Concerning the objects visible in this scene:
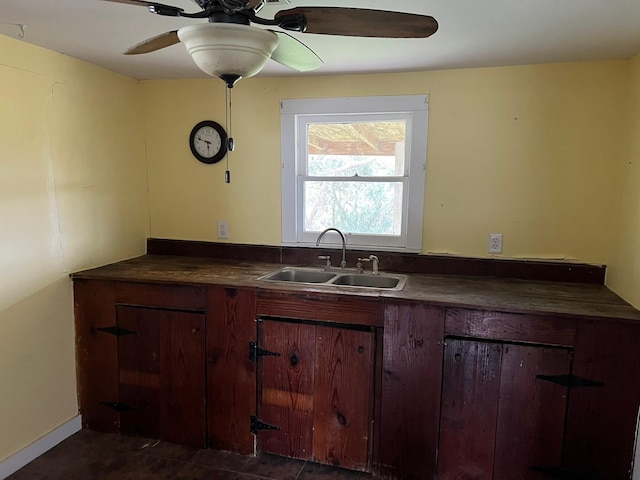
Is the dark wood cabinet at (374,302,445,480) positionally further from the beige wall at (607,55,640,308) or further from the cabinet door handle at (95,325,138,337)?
the cabinet door handle at (95,325,138,337)

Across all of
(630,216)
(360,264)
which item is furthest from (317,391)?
(630,216)

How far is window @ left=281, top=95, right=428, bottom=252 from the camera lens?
251 cm

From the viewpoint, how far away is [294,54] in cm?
153

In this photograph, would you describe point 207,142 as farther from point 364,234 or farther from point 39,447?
point 39,447

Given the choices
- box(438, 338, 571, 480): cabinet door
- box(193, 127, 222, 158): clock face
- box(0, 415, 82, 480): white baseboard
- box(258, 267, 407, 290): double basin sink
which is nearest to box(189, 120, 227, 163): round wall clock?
box(193, 127, 222, 158): clock face

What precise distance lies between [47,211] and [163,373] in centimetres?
104

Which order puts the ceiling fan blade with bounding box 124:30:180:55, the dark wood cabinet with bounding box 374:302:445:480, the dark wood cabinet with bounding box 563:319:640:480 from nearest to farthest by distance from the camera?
the ceiling fan blade with bounding box 124:30:180:55, the dark wood cabinet with bounding box 563:319:640:480, the dark wood cabinet with bounding box 374:302:445:480

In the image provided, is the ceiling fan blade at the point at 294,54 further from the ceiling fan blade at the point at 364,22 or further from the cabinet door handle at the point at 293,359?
the cabinet door handle at the point at 293,359

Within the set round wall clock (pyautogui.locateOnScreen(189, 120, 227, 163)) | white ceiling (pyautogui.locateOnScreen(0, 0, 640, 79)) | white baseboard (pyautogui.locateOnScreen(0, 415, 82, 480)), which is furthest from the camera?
round wall clock (pyautogui.locateOnScreen(189, 120, 227, 163))

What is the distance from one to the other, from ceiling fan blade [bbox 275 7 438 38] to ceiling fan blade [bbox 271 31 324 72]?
0.14 meters

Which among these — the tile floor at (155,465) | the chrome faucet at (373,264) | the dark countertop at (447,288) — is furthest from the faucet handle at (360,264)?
the tile floor at (155,465)

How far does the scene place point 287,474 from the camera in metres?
2.10

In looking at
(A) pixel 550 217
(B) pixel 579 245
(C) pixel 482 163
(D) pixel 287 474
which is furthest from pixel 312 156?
(D) pixel 287 474

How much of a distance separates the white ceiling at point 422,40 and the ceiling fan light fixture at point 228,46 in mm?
407
